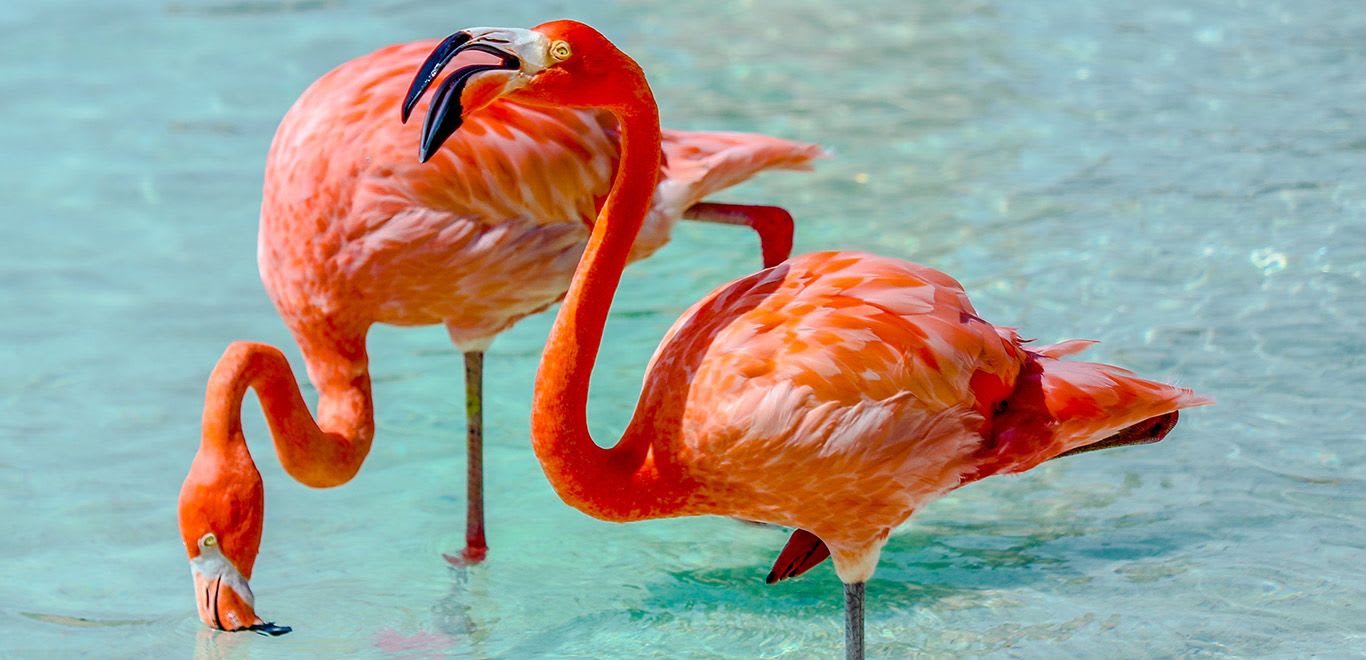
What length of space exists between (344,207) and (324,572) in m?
1.07

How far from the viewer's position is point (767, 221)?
479 cm

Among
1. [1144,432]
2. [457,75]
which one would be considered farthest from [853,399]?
[457,75]

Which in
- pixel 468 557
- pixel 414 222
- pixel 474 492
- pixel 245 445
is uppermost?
pixel 414 222

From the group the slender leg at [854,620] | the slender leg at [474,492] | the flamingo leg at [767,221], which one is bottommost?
the slender leg at [474,492]

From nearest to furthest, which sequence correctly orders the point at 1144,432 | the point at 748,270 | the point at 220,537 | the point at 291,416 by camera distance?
the point at 220,537 → the point at 1144,432 → the point at 291,416 → the point at 748,270

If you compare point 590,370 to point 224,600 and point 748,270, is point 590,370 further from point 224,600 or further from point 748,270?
point 748,270

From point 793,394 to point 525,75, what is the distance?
89 cm

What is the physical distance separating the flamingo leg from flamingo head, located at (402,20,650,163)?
4.41ft

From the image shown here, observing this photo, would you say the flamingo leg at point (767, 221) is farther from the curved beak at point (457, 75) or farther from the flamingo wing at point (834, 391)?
the curved beak at point (457, 75)

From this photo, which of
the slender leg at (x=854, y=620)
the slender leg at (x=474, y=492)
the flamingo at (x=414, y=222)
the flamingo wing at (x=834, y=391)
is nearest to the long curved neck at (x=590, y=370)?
the flamingo wing at (x=834, y=391)

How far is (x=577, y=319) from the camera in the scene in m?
3.57

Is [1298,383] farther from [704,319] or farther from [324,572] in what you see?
[324,572]

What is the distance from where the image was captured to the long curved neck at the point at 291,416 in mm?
3840

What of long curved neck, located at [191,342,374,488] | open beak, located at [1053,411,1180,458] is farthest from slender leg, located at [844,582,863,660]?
long curved neck, located at [191,342,374,488]
